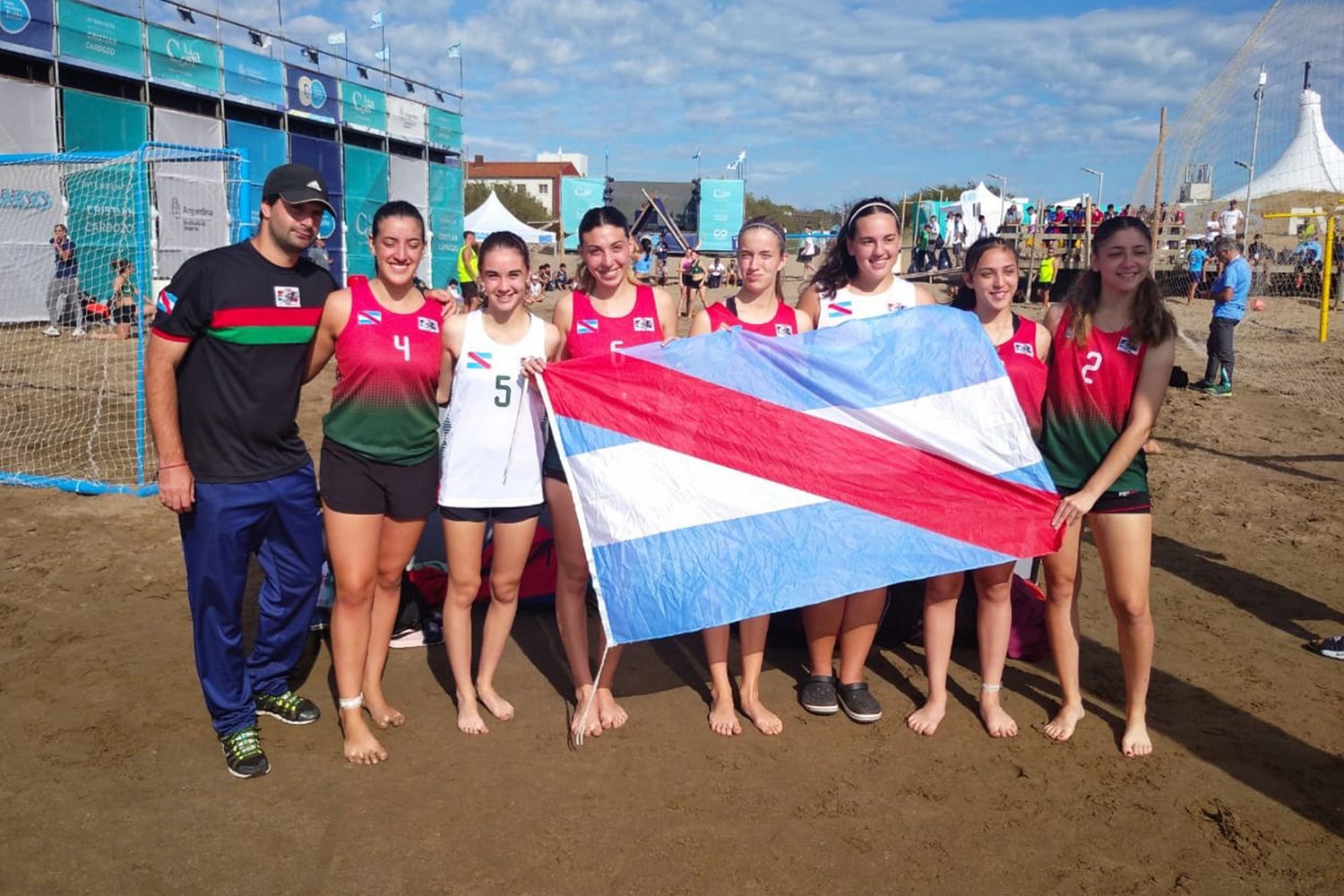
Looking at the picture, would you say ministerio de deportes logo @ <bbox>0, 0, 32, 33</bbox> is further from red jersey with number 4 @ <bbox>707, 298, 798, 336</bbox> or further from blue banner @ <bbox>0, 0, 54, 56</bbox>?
red jersey with number 4 @ <bbox>707, 298, 798, 336</bbox>

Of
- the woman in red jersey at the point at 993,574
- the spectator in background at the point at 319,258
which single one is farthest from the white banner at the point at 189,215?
the woman in red jersey at the point at 993,574

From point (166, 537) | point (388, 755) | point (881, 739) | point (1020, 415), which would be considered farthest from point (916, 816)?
point (166, 537)

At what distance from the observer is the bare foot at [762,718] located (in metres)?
3.95

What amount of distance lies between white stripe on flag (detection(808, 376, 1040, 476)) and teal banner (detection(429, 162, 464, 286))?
2511 centimetres

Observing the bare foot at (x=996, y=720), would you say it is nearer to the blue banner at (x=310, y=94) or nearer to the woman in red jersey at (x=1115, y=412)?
the woman in red jersey at (x=1115, y=412)

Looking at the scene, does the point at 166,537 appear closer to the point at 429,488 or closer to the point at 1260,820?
the point at 429,488

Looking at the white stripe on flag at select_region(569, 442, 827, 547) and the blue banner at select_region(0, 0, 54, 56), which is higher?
the blue banner at select_region(0, 0, 54, 56)

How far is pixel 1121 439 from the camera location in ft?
11.6

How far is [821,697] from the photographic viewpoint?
163 inches

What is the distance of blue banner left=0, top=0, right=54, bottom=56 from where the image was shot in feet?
54.5

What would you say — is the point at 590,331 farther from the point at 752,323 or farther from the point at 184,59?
the point at 184,59


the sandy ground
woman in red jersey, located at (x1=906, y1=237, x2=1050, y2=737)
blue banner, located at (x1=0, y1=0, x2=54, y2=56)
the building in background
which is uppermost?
the building in background

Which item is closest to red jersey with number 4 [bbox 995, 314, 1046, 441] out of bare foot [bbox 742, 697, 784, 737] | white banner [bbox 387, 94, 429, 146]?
bare foot [bbox 742, 697, 784, 737]

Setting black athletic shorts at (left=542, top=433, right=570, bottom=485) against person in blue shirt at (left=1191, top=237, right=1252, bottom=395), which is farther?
person in blue shirt at (left=1191, top=237, right=1252, bottom=395)
